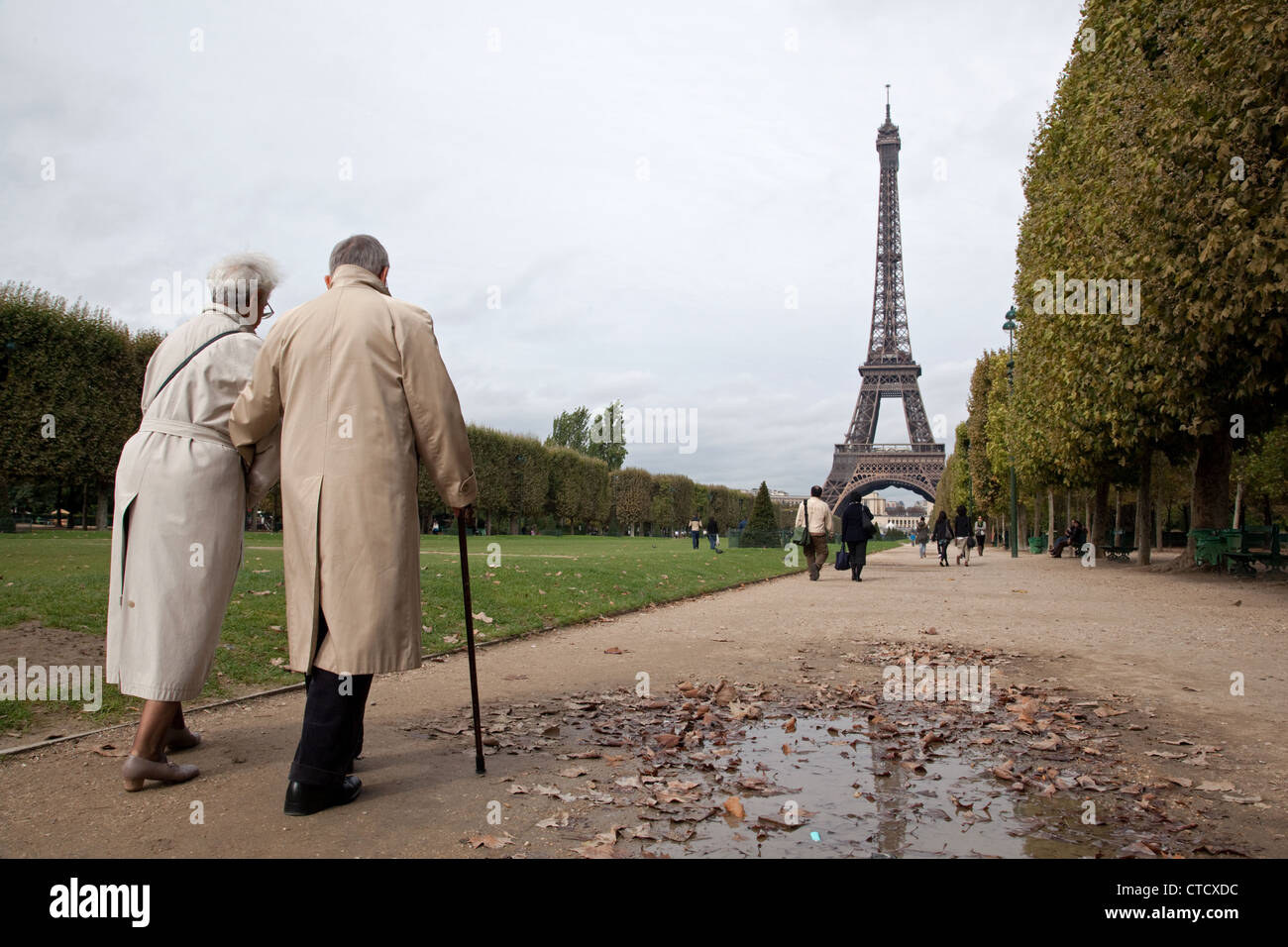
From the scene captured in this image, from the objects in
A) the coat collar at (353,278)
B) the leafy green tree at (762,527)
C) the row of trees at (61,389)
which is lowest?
the leafy green tree at (762,527)

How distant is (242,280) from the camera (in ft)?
15.0

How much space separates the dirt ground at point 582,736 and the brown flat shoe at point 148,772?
4 centimetres

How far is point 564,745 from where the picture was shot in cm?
491

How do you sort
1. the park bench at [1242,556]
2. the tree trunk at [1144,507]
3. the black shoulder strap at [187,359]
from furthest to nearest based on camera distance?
the tree trunk at [1144,507] < the park bench at [1242,556] < the black shoulder strap at [187,359]

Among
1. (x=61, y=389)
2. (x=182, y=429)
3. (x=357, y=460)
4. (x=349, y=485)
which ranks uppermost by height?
(x=61, y=389)

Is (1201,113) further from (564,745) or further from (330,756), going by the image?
(330,756)

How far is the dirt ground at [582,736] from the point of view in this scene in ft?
11.3

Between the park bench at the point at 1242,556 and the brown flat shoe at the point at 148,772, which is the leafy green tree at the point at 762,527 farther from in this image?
the brown flat shoe at the point at 148,772

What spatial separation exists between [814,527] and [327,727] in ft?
54.7

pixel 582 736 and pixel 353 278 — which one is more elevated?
pixel 353 278

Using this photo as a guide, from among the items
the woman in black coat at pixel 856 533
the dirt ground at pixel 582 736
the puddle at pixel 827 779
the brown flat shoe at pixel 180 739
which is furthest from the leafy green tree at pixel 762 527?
the brown flat shoe at pixel 180 739

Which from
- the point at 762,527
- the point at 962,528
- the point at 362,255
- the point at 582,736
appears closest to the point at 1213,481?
the point at 962,528

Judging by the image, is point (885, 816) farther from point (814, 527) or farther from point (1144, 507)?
point (1144, 507)
